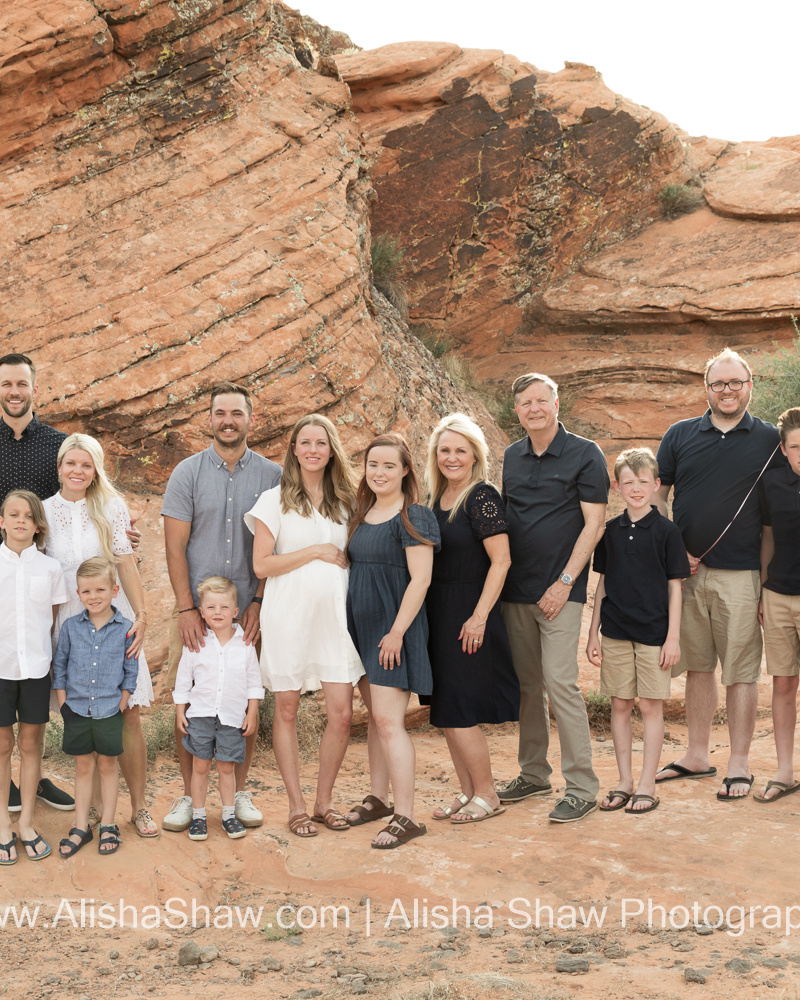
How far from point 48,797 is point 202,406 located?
14.3 ft

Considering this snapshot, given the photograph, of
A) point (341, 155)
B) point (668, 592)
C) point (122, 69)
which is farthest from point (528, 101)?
point (668, 592)

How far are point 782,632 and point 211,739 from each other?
335cm

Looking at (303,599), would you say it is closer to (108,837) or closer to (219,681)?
(219,681)

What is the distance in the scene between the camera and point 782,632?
5.19m

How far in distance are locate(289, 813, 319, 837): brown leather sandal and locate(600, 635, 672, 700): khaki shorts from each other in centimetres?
185

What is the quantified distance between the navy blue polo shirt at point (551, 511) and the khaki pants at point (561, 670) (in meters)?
0.13

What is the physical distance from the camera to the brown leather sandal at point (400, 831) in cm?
456

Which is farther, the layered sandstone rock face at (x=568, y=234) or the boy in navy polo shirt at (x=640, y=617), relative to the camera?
the layered sandstone rock face at (x=568, y=234)

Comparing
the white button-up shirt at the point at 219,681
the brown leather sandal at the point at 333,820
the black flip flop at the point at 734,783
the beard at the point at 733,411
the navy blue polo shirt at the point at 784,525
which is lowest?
the brown leather sandal at the point at 333,820

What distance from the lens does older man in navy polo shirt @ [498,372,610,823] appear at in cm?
495

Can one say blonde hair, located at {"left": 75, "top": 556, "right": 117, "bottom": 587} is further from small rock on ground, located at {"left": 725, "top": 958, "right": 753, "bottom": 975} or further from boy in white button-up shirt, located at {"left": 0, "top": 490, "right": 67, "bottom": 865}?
small rock on ground, located at {"left": 725, "top": 958, "right": 753, "bottom": 975}

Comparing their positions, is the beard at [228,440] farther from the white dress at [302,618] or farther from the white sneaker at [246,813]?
the white sneaker at [246,813]

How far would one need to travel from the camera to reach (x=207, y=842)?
15.4 ft

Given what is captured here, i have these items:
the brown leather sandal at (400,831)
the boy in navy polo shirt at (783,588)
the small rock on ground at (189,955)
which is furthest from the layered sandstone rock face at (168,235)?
the small rock on ground at (189,955)
